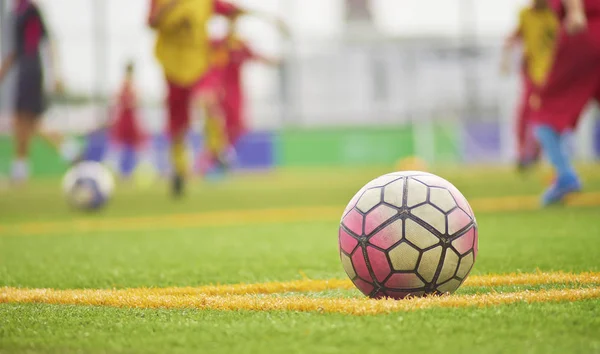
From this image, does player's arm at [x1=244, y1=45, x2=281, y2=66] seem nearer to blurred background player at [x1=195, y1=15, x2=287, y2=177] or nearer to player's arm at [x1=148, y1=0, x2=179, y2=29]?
blurred background player at [x1=195, y1=15, x2=287, y2=177]

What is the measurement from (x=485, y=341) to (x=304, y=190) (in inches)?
400

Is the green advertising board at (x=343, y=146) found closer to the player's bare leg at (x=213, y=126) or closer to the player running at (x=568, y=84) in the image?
the player's bare leg at (x=213, y=126)

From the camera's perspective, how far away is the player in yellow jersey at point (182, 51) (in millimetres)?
9961

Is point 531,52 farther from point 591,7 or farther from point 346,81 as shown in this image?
point 346,81

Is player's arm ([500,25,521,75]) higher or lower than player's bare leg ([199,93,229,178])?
higher

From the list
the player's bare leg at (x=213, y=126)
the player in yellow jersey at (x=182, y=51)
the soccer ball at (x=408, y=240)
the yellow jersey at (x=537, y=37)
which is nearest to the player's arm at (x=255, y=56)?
the player's bare leg at (x=213, y=126)

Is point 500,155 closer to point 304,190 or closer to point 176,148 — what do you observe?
point 304,190

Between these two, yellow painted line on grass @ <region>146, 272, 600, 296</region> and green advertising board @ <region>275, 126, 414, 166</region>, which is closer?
yellow painted line on grass @ <region>146, 272, 600, 296</region>

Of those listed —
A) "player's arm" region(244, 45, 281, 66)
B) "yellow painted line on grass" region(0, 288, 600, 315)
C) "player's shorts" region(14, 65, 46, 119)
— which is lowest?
"yellow painted line on grass" region(0, 288, 600, 315)

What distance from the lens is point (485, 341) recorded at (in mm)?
2254

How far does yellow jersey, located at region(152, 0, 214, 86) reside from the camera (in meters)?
10.2

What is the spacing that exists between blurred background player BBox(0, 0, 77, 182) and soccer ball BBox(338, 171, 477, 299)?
8.78m

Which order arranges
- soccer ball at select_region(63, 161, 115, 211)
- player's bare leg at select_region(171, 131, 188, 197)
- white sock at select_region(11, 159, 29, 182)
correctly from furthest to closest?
white sock at select_region(11, 159, 29, 182) → player's bare leg at select_region(171, 131, 188, 197) → soccer ball at select_region(63, 161, 115, 211)

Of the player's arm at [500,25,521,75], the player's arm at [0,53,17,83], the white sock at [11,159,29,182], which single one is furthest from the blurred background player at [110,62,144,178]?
the player's arm at [500,25,521,75]
